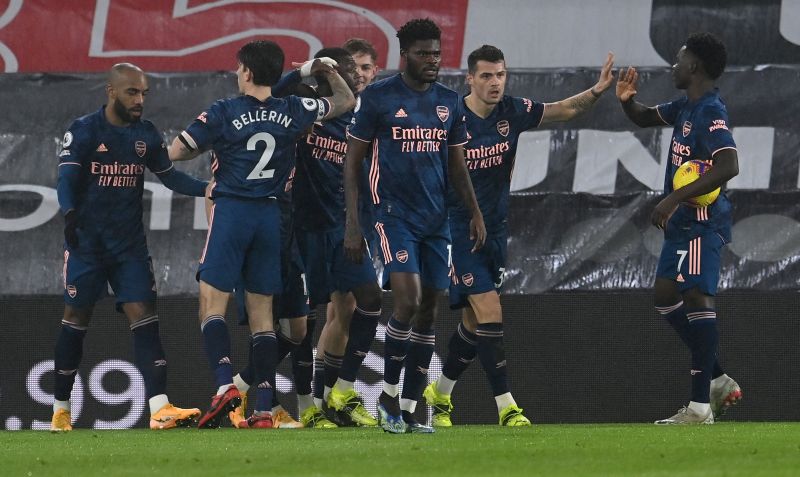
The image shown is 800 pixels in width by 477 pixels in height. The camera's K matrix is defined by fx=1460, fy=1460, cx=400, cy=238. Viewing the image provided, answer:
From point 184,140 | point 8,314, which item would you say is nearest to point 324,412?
point 184,140

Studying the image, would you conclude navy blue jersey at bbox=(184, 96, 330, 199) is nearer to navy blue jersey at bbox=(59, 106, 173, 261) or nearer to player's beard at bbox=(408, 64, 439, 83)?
navy blue jersey at bbox=(59, 106, 173, 261)

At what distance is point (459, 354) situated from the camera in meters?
9.02

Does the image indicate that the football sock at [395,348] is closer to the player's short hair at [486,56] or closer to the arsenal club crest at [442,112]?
Answer: the arsenal club crest at [442,112]

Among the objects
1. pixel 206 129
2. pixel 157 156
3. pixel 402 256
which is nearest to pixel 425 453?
pixel 402 256

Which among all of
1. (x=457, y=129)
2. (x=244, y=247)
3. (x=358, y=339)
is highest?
(x=457, y=129)

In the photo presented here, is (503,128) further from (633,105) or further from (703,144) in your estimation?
(703,144)

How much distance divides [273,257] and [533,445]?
7.52ft

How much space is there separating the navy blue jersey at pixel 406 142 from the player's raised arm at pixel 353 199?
Result: 2.4 inches

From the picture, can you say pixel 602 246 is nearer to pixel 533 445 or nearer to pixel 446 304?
pixel 446 304

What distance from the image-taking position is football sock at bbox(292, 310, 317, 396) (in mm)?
9281

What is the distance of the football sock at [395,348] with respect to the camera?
7.30 m

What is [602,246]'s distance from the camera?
1016 centimetres

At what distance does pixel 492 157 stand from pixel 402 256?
1703 mm

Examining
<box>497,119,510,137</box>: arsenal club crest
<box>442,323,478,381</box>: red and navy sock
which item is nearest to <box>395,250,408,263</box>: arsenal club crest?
<box>497,119,510,137</box>: arsenal club crest
